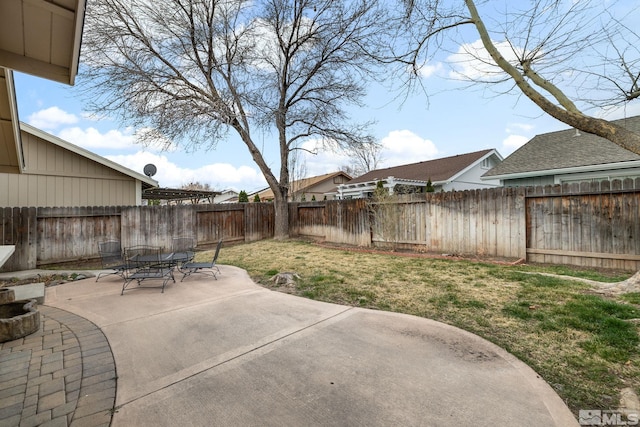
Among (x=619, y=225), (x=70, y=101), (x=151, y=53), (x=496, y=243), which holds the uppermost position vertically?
(x=151, y=53)

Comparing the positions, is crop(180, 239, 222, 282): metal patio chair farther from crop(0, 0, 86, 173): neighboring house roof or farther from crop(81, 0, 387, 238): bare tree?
crop(81, 0, 387, 238): bare tree

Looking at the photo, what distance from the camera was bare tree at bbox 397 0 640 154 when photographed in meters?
4.74

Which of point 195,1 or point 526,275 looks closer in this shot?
point 526,275

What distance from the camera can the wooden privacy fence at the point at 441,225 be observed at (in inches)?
239

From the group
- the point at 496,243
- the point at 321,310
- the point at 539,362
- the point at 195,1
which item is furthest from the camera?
the point at 195,1

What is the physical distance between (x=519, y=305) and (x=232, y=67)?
12930mm

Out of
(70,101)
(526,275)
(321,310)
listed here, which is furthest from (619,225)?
(70,101)

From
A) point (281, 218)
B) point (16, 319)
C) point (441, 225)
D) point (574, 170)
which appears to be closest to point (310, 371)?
point (16, 319)

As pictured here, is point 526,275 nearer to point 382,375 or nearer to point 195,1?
point 382,375

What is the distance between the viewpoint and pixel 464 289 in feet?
16.7

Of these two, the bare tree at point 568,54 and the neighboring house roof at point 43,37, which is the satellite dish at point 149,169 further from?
the bare tree at point 568,54

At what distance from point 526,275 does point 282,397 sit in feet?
18.1

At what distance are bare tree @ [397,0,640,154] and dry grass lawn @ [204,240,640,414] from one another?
2508mm

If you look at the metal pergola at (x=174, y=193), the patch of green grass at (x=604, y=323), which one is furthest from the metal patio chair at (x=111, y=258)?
the patch of green grass at (x=604, y=323)
